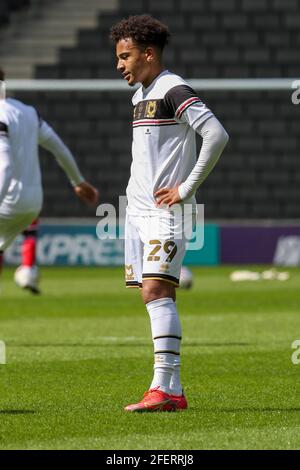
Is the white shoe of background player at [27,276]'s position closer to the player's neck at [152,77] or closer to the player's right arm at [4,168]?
the player's right arm at [4,168]

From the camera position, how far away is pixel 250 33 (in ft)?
70.6

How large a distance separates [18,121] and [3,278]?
29.5 feet

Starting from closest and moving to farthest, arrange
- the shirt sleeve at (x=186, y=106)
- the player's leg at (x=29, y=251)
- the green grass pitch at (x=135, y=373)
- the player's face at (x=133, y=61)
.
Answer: the green grass pitch at (x=135, y=373) < the shirt sleeve at (x=186, y=106) < the player's face at (x=133, y=61) < the player's leg at (x=29, y=251)

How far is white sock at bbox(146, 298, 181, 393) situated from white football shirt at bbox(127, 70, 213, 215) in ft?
1.40

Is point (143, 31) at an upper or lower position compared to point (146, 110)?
upper

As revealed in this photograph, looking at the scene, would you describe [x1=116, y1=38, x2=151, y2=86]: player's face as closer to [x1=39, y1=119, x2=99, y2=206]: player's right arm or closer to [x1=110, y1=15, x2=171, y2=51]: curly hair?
[x1=110, y1=15, x2=171, y2=51]: curly hair

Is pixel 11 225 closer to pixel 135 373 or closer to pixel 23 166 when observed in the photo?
pixel 23 166

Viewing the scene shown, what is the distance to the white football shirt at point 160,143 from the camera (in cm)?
534

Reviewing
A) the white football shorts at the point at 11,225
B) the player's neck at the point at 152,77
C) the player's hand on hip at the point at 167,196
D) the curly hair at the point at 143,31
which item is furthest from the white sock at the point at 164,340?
the white football shorts at the point at 11,225

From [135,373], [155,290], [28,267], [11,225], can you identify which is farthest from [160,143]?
[28,267]

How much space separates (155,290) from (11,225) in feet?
7.51

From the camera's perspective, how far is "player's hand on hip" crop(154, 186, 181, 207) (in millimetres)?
5262

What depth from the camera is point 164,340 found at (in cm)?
532

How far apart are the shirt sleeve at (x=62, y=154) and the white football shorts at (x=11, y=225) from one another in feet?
1.18
